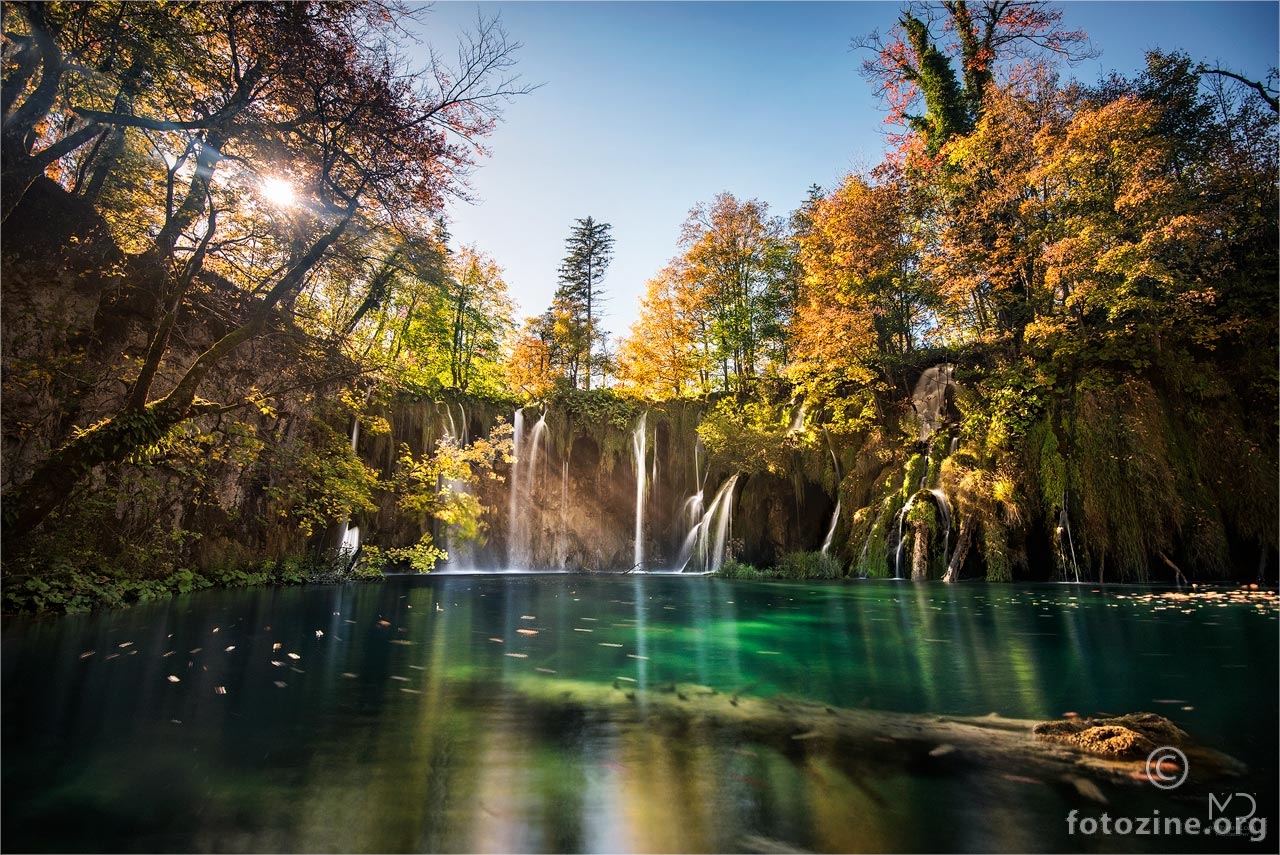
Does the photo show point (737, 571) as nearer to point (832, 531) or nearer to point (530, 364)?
point (832, 531)

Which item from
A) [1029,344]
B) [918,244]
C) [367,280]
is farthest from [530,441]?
[1029,344]

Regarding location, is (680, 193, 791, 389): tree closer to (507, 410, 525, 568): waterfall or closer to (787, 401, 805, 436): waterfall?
(787, 401, 805, 436): waterfall

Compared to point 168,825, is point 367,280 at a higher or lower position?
higher

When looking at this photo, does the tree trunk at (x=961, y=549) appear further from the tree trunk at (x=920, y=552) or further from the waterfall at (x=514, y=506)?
the waterfall at (x=514, y=506)

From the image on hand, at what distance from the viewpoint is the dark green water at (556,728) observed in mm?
2561

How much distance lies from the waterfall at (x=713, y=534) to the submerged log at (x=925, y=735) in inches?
640

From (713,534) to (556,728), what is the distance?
17.8m

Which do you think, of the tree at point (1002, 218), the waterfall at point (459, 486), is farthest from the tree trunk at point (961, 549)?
the waterfall at point (459, 486)

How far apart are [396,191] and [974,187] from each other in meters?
17.8

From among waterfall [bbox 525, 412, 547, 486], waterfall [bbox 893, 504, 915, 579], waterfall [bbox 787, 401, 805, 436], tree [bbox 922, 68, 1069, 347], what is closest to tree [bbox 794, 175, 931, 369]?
tree [bbox 922, 68, 1069, 347]

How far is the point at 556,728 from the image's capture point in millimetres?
3922

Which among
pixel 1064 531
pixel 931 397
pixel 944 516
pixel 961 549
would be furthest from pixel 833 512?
pixel 1064 531

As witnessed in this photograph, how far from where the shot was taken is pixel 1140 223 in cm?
1359

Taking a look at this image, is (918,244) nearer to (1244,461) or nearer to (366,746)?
(1244,461)
